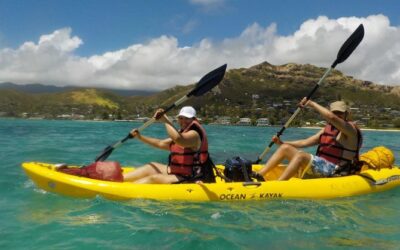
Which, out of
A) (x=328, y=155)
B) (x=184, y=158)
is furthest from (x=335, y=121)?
(x=184, y=158)

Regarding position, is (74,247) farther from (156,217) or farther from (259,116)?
(259,116)

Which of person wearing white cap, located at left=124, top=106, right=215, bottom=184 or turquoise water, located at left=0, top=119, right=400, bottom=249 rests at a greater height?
person wearing white cap, located at left=124, top=106, right=215, bottom=184

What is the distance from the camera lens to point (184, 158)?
268 inches

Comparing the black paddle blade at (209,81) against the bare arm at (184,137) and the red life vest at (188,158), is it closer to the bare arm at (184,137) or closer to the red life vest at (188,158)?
the red life vest at (188,158)

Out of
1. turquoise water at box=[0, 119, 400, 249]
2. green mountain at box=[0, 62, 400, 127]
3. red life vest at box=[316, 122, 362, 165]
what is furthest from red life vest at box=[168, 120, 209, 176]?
green mountain at box=[0, 62, 400, 127]

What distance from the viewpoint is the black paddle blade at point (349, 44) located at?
9.33 meters

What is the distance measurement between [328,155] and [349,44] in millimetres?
3008

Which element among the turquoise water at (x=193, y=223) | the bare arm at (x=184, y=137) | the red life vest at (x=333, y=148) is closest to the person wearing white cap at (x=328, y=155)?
the red life vest at (x=333, y=148)

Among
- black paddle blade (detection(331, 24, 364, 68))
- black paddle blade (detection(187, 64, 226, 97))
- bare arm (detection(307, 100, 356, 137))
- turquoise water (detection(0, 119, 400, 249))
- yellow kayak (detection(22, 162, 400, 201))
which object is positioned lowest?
turquoise water (detection(0, 119, 400, 249))

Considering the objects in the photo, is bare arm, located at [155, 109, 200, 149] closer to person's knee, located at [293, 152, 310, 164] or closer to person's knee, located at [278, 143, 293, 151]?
person's knee, located at [278, 143, 293, 151]

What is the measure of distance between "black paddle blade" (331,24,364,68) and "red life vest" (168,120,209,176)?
13.4ft

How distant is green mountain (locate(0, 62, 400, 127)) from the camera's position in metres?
118

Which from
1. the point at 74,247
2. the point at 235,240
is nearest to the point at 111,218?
the point at 74,247

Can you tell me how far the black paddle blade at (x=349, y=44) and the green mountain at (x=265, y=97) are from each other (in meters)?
90.0
